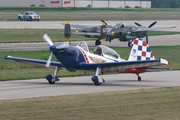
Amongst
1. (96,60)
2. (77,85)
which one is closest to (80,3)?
(96,60)

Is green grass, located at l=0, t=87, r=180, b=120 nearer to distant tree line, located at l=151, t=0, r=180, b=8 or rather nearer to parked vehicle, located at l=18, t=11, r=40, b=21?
parked vehicle, located at l=18, t=11, r=40, b=21

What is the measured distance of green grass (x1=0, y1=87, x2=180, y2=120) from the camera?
9469mm

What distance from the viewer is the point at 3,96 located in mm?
12781

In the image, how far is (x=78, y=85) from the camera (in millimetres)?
15859

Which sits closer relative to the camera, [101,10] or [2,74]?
[2,74]

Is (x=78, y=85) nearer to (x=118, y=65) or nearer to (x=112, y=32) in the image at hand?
(x=118, y=65)

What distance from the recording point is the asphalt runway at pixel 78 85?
1370cm

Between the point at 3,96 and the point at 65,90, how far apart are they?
2.72 meters

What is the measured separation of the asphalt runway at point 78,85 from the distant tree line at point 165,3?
144 metres

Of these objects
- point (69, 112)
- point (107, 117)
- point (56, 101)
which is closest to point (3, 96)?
point (56, 101)

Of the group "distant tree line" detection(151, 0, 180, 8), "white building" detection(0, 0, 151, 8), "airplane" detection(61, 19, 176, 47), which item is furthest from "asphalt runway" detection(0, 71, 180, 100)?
"distant tree line" detection(151, 0, 180, 8)

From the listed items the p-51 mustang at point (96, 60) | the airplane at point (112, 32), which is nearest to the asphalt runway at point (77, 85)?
the p-51 mustang at point (96, 60)

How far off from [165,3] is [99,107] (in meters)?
158

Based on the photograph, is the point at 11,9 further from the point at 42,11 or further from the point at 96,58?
the point at 96,58
